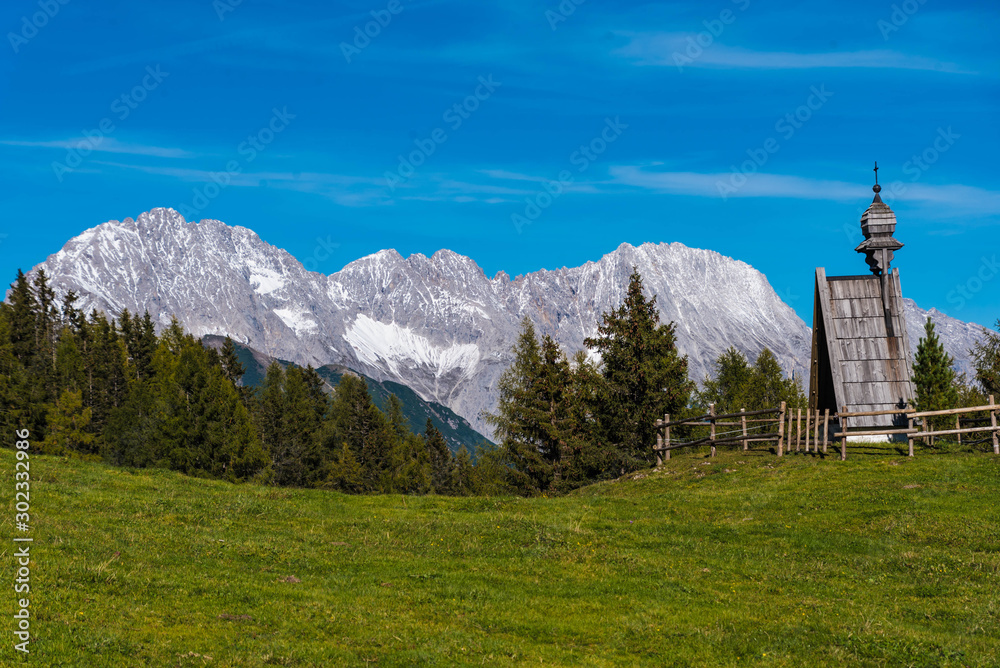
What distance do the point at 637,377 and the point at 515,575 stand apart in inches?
1374

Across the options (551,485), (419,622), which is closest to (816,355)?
(551,485)

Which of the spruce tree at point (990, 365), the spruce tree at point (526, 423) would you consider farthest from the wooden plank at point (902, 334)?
the spruce tree at point (990, 365)

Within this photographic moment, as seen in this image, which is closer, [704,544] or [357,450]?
[704,544]

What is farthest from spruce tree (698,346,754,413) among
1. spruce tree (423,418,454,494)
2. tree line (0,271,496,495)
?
spruce tree (423,418,454,494)

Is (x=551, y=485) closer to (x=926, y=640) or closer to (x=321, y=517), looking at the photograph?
(x=321, y=517)

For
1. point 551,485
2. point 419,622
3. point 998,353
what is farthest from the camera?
point 998,353

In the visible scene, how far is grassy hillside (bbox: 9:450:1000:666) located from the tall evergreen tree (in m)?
21.7

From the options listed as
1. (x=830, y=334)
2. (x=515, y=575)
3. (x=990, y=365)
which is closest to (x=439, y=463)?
(x=990, y=365)

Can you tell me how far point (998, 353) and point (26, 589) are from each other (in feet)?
247

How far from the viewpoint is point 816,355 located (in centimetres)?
4872

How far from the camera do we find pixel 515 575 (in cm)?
1981

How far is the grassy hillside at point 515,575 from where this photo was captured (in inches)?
548

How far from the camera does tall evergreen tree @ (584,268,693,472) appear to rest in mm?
53375

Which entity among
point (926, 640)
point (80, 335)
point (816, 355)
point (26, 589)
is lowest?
point (926, 640)
